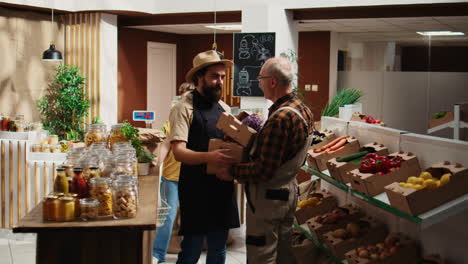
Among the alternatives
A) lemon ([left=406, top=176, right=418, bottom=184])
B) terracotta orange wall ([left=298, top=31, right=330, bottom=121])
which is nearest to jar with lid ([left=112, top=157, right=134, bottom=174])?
lemon ([left=406, top=176, right=418, bottom=184])

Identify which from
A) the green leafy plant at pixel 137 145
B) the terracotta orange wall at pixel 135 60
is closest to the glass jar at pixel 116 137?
the green leafy plant at pixel 137 145

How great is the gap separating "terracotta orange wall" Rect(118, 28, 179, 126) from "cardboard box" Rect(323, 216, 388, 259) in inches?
317

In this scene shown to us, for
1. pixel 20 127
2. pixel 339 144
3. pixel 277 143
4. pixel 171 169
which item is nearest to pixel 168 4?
pixel 20 127

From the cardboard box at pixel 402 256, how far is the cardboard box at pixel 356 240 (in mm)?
150

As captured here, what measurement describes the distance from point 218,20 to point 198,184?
6398mm

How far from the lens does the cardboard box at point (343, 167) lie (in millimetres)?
3736

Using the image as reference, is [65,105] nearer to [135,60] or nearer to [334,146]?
[135,60]

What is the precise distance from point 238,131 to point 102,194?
3.02 ft

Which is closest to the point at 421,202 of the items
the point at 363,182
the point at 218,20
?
the point at 363,182

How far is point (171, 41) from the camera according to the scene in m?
12.6

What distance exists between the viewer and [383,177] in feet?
10.8

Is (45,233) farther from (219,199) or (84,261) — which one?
(219,199)

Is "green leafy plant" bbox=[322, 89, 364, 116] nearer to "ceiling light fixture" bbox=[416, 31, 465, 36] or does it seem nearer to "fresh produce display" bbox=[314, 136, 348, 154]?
"fresh produce display" bbox=[314, 136, 348, 154]

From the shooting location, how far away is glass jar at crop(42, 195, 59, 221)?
288 centimetres
